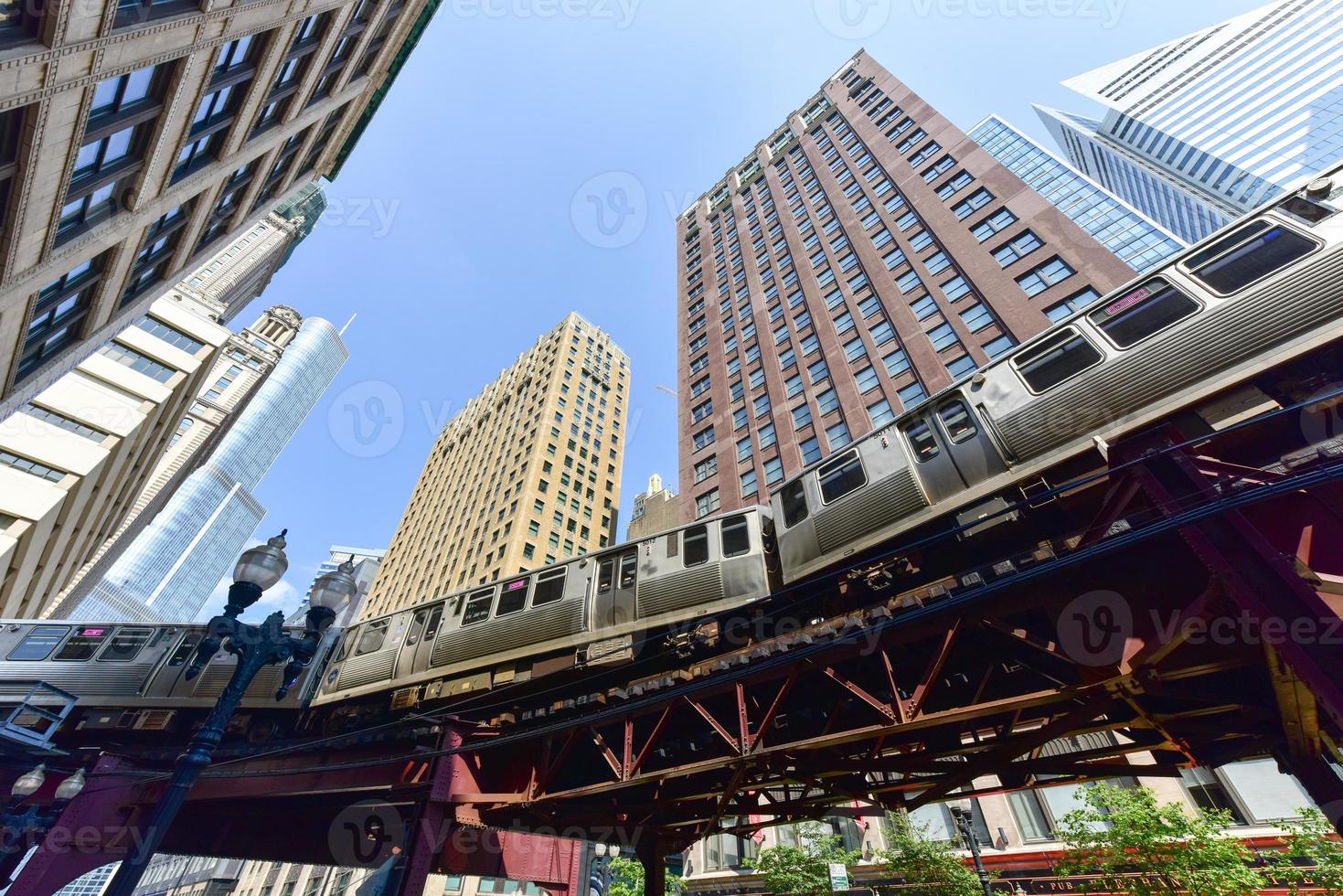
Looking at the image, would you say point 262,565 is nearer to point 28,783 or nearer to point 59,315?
point 28,783

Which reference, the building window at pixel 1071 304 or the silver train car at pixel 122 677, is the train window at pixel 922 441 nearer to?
the silver train car at pixel 122 677

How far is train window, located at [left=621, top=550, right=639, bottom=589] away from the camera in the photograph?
12875mm

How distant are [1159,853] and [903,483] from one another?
13.1 metres

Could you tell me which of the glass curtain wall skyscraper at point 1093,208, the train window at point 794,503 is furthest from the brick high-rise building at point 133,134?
the glass curtain wall skyscraper at point 1093,208

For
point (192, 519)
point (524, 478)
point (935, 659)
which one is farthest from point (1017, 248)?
point (192, 519)

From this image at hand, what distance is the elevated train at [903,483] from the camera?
26.1ft

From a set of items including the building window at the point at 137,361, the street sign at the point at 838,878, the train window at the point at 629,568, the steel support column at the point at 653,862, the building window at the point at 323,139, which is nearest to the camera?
the train window at the point at 629,568

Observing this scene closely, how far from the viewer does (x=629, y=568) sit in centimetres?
1316

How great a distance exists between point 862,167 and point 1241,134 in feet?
414

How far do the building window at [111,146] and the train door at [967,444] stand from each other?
17999 millimetres

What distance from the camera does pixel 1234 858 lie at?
1355 centimetres

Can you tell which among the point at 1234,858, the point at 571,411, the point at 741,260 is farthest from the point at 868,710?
the point at 571,411

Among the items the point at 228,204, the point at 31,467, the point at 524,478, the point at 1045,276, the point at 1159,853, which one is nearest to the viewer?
the point at 1159,853

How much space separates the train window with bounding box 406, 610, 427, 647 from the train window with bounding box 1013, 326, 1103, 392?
1526 cm
